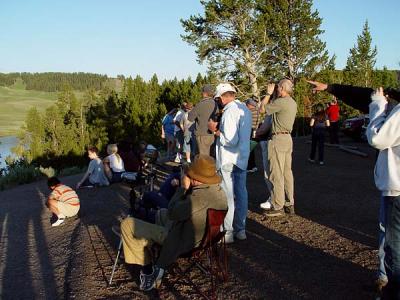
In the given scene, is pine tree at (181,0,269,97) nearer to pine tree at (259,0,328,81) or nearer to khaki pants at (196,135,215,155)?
pine tree at (259,0,328,81)

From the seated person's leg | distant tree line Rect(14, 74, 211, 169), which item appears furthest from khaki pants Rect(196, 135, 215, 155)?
distant tree line Rect(14, 74, 211, 169)

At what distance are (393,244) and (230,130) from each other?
2625mm

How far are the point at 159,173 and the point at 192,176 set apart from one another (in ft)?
23.2

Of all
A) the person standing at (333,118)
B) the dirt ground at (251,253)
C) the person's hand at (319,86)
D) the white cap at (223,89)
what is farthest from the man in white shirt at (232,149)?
the person standing at (333,118)

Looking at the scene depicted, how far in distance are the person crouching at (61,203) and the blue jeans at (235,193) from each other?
3.21m

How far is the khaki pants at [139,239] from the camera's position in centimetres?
433

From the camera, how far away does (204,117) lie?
21.4 feet

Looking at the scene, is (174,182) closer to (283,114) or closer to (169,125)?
(283,114)

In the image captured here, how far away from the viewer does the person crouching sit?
7434 millimetres

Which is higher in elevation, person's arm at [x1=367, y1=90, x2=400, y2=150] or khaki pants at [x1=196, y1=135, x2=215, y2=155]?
person's arm at [x1=367, y1=90, x2=400, y2=150]

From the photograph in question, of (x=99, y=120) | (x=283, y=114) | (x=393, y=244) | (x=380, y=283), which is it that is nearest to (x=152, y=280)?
(x=380, y=283)

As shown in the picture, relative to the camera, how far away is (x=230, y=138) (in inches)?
210

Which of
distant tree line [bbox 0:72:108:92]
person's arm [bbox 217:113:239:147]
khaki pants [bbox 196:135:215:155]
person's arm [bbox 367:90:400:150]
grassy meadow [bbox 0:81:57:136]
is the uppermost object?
distant tree line [bbox 0:72:108:92]

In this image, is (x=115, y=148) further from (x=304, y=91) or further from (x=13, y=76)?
(x=13, y=76)
